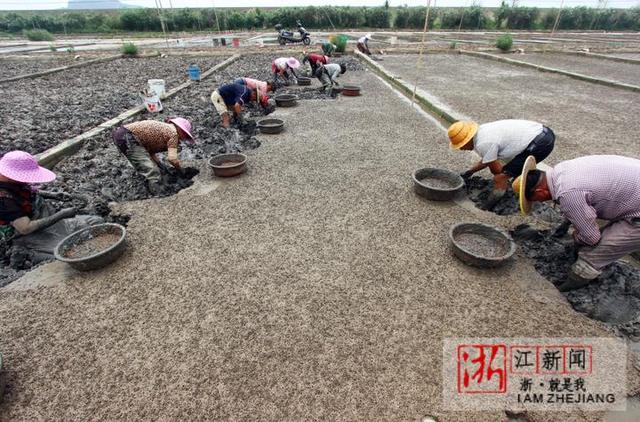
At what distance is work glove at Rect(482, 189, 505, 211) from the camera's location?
400 cm

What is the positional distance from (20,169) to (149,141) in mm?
1646

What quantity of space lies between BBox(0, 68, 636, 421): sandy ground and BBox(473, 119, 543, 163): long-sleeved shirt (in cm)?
79

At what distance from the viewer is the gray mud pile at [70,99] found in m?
5.98

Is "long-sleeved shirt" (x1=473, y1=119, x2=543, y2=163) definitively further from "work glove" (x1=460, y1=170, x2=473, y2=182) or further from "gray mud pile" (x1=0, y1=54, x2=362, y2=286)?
"gray mud pile" (x1=0, y1=54, x2=362, y2=286)

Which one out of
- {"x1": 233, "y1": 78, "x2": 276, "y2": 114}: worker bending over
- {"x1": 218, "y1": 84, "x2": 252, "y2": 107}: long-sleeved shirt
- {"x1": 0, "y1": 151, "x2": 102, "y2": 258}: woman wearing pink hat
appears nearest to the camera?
{"x1": 0, "y1": 151, "x2": 102, "y2": 258}: woman wearing pink hat

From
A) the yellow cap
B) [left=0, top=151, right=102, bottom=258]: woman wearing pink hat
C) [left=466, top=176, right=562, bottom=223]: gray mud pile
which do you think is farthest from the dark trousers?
[left=0, top=151, right=102, bottom=258]: woman wearing pink hat

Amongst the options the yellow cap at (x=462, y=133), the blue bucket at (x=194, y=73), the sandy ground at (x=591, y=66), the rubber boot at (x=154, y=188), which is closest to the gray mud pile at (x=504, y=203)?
the yellow cap at (x=462, y=133)

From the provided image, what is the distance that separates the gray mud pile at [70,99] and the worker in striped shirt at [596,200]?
23.9ft

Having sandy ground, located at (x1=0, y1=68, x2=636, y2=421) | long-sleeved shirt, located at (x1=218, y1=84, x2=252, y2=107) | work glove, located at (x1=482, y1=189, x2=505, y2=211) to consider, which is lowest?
sandy ground, located at (x1=0, y1=68, x2=636, y2=421)

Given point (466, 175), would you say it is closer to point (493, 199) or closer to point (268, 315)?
point (493, 199)

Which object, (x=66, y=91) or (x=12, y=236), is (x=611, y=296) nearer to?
(x=12, y=236)

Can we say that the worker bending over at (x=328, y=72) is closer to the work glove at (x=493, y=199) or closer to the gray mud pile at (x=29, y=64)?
the work glove at (x=493, y=199)

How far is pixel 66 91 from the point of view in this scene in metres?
9.48

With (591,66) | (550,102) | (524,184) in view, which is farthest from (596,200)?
Answer: (591,66)
